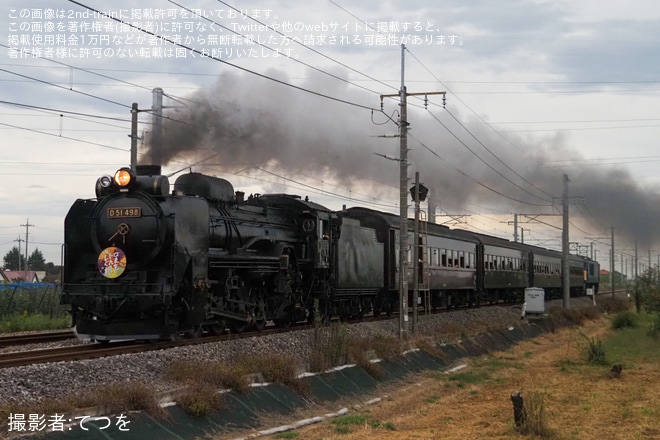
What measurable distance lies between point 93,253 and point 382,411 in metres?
6.57

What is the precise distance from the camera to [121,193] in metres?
14.2

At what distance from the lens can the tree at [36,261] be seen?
11275cm

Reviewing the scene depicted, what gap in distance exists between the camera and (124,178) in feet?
46.3

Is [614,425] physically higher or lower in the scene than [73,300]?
lower

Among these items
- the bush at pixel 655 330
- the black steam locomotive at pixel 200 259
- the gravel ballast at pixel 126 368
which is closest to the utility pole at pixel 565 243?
the bush at pixel 655 330

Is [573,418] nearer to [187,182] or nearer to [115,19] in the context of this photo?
[187,182]

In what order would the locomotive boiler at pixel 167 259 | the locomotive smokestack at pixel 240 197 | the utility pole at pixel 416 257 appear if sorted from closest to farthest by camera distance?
the locomotive boiler at pixel 167 259 < the locomotive smokestack at pixel 240 197 < the utility pole at pixel 416 257

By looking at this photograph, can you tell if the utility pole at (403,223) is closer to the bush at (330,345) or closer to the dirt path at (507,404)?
the dirt path at (507,404)

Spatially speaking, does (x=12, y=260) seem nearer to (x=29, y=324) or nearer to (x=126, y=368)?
(x=29, y=324)

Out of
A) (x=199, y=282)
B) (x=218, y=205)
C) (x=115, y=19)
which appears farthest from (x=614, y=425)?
(x=115, y=19)

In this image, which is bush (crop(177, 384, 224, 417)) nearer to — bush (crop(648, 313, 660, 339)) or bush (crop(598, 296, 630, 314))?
bush (crop(648, 313, 660, 339))

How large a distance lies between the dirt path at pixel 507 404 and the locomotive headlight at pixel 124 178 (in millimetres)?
6370

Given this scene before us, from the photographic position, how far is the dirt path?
10.7 metres

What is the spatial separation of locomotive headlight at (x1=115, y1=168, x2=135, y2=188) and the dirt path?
6370 mm
